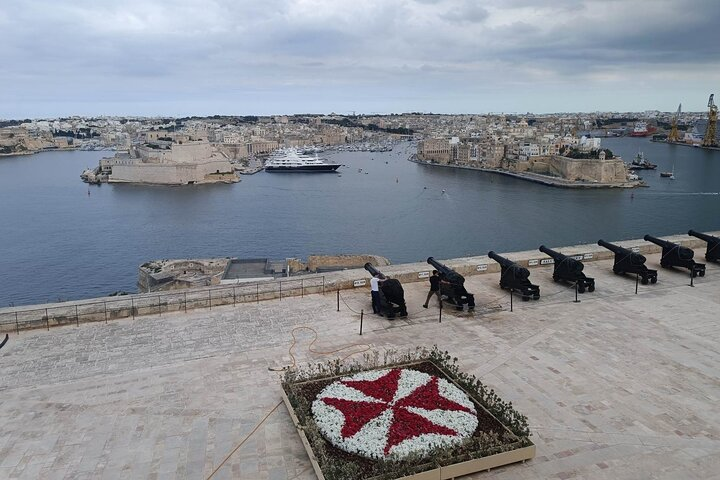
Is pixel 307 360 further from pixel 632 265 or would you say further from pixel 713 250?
pixel 713 250

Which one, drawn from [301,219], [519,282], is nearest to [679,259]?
[519,282]

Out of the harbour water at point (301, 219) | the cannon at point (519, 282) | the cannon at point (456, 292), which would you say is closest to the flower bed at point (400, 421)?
the cannon at point (456, 292)

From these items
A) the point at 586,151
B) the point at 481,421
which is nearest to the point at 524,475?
the point at 481,421

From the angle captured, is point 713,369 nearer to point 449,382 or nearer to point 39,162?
point 449,382

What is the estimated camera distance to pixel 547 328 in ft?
23.7

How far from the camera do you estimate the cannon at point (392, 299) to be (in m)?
7.39

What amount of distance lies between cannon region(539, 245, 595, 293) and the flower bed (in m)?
3.76

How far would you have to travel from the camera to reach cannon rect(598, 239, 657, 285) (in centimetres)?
909

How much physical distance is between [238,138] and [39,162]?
2785 centimetres

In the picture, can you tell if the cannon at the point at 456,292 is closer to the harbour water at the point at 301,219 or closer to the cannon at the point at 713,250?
the cannon at the point at 713,250

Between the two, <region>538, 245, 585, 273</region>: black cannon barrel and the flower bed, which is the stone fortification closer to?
<region>538, 245, 585, 273</region>: black cannon barrel

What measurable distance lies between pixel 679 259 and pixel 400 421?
7.23 m

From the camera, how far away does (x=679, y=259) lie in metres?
9.69

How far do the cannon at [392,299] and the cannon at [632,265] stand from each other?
426cm
